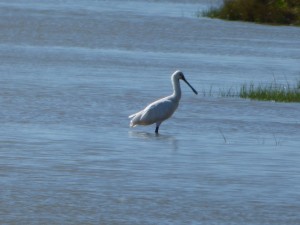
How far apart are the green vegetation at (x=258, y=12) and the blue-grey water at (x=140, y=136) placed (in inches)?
369

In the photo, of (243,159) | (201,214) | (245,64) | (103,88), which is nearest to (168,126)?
(243,159)

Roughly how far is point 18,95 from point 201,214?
29.7 feet

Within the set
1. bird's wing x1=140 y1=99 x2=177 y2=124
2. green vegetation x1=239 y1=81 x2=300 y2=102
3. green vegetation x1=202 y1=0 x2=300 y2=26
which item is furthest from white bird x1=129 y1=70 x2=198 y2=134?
green vegetation x1=202 y1=0 x2=300 y2=26

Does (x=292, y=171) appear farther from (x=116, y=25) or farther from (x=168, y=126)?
(x=116, y=25)

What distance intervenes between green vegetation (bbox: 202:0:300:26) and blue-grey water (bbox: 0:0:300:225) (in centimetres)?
938

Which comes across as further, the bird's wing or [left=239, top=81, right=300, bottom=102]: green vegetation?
[left=239, top=81, right=300, bottom=102]: green vegetation

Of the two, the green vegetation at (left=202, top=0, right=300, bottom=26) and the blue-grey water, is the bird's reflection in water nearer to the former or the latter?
the blue-grey water

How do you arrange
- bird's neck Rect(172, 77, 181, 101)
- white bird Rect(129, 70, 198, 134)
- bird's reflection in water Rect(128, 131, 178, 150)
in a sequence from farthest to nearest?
1. bird's neck Rect(172, 77, 181, 101)
2. white bird Rect(129, 70, 198, 134)
3. bird's reflection in water Rect(128, 131, 178, 150)

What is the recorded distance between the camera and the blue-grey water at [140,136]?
10.9 m

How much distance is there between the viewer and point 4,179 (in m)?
11.9

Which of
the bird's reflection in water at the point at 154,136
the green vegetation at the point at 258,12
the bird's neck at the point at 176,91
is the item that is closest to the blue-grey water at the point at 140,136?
the bird's reflection in water at the point at 154,136

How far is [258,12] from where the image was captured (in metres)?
42.9

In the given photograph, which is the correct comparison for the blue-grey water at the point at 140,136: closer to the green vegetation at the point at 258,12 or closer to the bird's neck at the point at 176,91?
the bird's neck at the point at 176,91

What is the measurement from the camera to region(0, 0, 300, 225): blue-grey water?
10.9 meters
